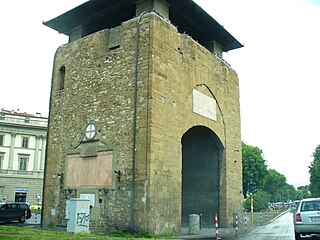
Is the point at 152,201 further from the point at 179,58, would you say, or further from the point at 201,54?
the point at 201,54

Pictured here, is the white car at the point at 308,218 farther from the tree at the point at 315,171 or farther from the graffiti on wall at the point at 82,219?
the tree at the point at 315,171

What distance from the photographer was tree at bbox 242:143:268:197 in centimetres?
5766

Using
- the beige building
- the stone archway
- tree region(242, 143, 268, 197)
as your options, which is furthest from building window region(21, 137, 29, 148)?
the stone archway

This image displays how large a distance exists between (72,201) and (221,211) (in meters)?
9.61

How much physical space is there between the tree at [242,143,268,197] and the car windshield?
1754 inches

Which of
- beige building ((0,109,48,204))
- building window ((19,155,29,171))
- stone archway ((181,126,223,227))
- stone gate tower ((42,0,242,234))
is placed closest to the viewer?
stone gate tower ((42,0,242,234))

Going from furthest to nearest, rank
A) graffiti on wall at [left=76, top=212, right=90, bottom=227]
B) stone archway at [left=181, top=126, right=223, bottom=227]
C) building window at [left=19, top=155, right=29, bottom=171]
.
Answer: building window at [left=19, top=155, right=29, bottom=171] < stone archway at [left=181, top=126, right=223, bottom=227] < graffiti on wall at [left=76, top=212, right=90, bottom=227]

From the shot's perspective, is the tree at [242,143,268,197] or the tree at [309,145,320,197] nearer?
the tree at [309,145,320,197]

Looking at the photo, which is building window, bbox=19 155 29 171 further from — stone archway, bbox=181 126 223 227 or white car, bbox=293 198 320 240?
white car, bbox=293 198 320 240

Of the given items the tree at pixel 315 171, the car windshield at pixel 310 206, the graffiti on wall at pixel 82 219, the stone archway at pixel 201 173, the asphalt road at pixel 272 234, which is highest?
the tree at pixel 315 171

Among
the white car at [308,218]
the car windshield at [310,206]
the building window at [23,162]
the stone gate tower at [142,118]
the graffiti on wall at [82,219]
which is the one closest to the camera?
the white car at [308,218]

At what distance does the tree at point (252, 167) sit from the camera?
189ft

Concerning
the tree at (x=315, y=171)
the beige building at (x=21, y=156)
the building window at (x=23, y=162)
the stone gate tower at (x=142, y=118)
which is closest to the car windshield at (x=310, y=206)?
the stone gate tower at (x=142, y=118)

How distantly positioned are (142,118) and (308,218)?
24.8 feet
